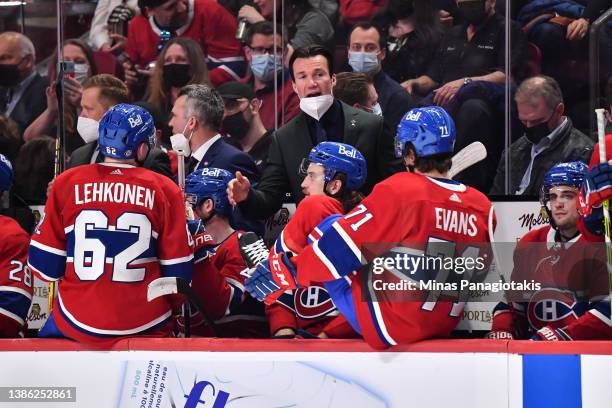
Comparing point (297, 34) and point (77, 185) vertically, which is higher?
point (297, 34)

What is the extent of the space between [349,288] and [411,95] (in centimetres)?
215

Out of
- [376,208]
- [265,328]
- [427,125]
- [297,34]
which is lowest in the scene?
[265,328]

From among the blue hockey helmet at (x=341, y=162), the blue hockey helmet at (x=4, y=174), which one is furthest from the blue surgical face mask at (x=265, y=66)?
the blue hockey helmet at (x=4, y=174)

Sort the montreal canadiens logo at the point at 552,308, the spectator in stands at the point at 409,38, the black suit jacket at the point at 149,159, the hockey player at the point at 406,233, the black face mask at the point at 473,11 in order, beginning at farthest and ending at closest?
the spectator in stands at the point at 409,38 → the black face mask at the point at 473,11 → the black suit jacket at the point at 149,159 → the montreal canadiens logo at the point at 552,308 → the hockey player at the point at 406,233

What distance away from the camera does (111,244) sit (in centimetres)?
381

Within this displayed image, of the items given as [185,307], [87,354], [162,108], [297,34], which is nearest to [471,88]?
[297,34]

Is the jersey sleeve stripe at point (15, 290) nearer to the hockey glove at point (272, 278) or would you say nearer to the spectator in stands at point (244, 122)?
the hockey glove at point (272, 278)

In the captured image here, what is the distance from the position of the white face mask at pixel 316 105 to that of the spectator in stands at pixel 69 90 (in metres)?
1.50

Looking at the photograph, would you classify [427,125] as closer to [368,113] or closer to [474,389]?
[474,389]

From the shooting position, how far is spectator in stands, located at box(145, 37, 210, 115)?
5863mm

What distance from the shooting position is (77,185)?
3842 mm

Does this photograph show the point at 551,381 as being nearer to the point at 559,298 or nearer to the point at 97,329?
the point at 559,298

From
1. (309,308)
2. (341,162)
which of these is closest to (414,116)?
(341,162)

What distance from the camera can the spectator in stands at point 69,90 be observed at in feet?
19.4
